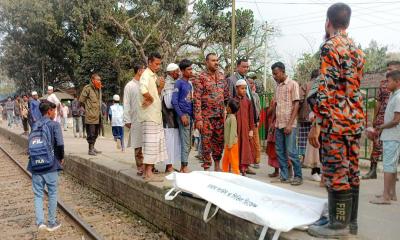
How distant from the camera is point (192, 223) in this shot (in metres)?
4.64

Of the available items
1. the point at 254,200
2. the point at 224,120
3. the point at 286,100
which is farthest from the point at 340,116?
the point at 224,120

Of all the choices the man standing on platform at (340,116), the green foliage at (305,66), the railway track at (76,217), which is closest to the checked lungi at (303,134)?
the railway track at (76,217)

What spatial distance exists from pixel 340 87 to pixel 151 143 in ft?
9.75

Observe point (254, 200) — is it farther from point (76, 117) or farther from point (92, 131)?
point (76, 117)

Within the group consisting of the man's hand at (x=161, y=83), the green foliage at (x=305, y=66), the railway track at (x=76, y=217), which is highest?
the green foliage at (x=305, y=66)

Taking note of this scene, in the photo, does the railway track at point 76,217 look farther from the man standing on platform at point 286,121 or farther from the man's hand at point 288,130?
the man's hand at point 288,130

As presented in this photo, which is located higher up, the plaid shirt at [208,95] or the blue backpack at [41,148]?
the plaid shirt at [208,95]

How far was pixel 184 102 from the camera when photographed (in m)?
5.80

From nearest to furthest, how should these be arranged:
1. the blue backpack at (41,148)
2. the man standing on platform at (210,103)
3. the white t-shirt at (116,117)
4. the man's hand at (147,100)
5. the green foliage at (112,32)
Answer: the blue backpack at (41,148) → the man's hand at (147,100) → the man standing on platform at (210,103) → the white t-shirt at (116,117) → the green foliage at (112,32)

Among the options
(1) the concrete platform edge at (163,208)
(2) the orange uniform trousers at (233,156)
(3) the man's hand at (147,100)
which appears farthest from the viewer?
(2) the orange uniform trousers at (233,156)

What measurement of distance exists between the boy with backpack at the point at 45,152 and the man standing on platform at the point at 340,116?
3.58 metres

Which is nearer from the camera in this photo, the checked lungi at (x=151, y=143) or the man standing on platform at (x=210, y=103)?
the checked lungi at (x=151, y=143)

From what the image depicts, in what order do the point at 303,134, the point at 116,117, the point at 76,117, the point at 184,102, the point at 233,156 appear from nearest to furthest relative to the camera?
1. the point at 184,102
2. the point at 233,156
3. the point at 303,134
4. the point at 116,117
5. the point at 76,117

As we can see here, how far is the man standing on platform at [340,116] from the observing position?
3221 mm
